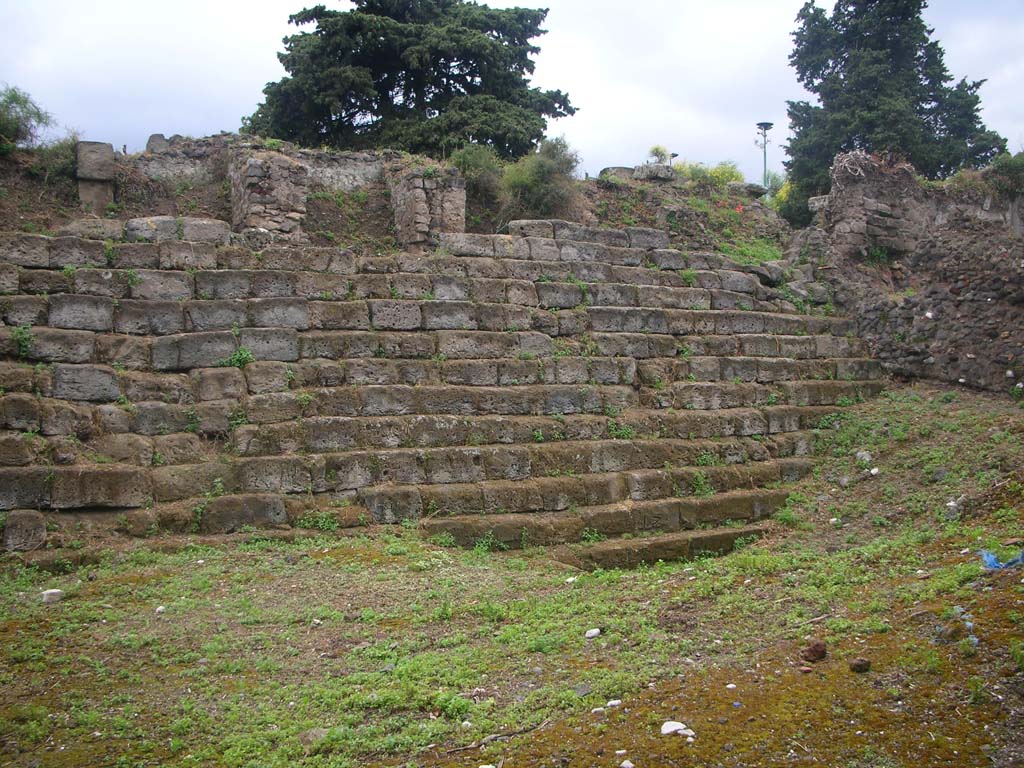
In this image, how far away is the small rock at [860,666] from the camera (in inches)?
190

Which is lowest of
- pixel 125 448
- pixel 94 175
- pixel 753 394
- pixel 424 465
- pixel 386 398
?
pixel 424 465

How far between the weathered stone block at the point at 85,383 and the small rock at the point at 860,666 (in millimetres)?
6794

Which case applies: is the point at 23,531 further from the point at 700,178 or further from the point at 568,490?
the point at 700,178

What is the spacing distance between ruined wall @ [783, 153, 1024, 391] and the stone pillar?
1012 centimetres

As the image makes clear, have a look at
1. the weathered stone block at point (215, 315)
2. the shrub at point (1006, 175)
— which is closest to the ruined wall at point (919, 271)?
the shrub at point (1006, 175)

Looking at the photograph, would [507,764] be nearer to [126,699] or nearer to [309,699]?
[309,699]

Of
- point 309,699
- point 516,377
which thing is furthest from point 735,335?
point 309,699

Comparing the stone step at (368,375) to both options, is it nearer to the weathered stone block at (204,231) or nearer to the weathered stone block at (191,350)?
the weathered stone block at (191,350)

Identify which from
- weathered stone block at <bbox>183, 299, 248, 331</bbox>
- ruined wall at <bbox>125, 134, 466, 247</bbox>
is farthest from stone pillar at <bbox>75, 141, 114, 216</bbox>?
weathered stone block at <bbox>183, 299, 248, 331</bbox>

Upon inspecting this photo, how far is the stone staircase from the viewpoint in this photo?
25.9ft

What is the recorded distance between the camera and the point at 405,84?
792 inches

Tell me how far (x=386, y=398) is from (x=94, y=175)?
20.4 ft

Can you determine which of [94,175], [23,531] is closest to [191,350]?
[23,531]

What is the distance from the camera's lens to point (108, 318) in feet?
28.6
